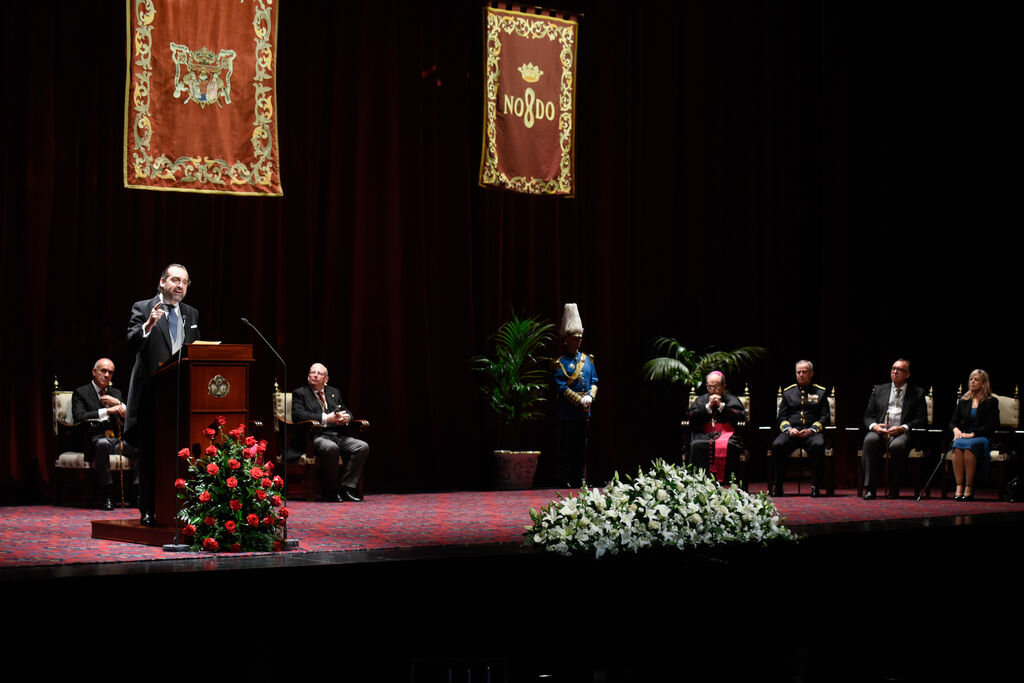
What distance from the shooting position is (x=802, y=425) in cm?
941

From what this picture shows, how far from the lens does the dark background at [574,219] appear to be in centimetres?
840

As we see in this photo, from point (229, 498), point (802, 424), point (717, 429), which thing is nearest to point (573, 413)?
point (717, 429)

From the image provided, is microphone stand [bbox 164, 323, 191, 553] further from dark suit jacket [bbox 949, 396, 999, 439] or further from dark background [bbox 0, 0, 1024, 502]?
dark suit jacket [bbox 949, 396, 999, 439]

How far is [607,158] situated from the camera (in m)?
10.8

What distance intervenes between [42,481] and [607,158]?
17.9 feet

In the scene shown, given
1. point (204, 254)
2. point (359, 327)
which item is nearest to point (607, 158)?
point (359, 327)

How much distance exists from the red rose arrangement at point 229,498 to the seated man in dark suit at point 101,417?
7.84ft

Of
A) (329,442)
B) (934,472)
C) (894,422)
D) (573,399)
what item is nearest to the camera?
(329,442)

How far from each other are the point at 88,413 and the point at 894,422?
19.3 ft

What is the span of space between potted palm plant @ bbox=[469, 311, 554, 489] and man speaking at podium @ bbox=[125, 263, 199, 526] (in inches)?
154

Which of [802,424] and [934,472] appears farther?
[802,424]

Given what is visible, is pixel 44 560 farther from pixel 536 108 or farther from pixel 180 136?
pixel 536 108

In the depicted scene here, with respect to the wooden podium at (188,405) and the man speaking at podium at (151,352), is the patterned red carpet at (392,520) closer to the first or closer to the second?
the wooden podium at (188,405)

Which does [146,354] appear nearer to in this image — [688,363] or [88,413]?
[88,413]
